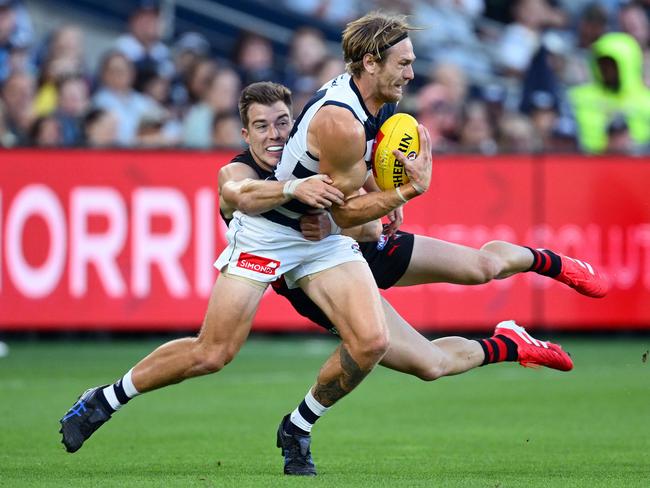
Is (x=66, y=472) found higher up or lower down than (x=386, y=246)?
lower down

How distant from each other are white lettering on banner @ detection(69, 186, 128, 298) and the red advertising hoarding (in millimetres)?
11

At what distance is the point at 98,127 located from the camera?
53.2ft

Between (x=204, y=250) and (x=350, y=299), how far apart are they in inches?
304

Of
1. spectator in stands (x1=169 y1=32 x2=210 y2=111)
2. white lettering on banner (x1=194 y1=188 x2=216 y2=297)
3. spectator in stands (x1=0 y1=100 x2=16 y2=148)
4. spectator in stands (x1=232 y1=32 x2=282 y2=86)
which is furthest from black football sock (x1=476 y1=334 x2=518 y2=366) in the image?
spectator in stands (x1=232 y1=32 x2=282 y2=86)

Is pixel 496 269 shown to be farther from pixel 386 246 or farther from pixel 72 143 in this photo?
pixel 72 143

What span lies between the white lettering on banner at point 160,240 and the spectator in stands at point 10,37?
2.71 metres

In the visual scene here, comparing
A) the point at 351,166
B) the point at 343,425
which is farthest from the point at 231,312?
the point at 343,425

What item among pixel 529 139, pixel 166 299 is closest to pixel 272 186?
pixel 166 299

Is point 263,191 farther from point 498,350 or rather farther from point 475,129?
point 475,129

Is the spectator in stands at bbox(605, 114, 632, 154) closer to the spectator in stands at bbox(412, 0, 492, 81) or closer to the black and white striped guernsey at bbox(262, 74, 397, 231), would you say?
the spectator in stands at bbox(412, 0, 492, 81)

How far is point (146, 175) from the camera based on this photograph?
15773 mm

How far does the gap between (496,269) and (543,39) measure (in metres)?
10.7

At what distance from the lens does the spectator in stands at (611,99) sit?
17953 millimetres

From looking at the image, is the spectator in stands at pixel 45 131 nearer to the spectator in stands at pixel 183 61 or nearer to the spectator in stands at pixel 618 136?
the spectator in stands at pixel 183 61
